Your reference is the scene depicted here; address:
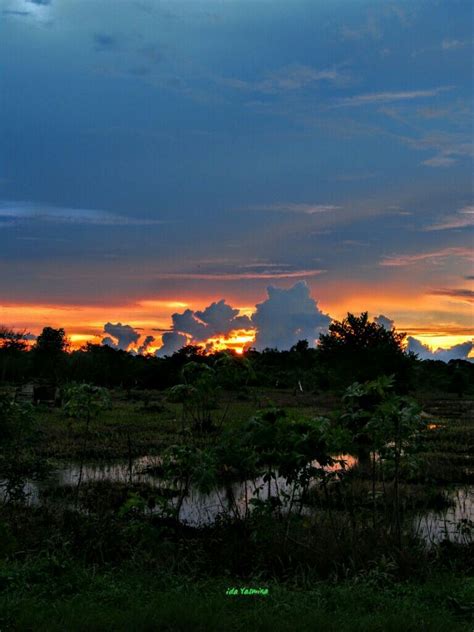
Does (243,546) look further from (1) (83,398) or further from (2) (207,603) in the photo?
(1) (83,398)

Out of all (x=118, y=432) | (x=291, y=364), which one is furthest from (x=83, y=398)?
(x=291, y=364)

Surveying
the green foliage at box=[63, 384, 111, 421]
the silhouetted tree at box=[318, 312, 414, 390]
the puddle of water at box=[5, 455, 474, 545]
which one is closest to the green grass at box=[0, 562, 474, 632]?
the puddle of water at box=[5, 455, 474, 545]

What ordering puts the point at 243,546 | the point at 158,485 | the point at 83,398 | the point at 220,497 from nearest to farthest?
the point at 243,546 < the point at 83,398 < the point at 220,497 < the point at 158,485

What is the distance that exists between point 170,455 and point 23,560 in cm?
214

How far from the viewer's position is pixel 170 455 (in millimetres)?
7793

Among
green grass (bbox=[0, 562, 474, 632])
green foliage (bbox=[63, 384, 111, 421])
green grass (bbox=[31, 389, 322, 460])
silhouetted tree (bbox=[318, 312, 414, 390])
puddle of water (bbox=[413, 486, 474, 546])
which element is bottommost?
puddle of water (bbox=[413, 486, 474, 546])

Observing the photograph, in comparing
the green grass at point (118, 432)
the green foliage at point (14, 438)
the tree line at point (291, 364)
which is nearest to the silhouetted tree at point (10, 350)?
the tree line at point (291, 364)

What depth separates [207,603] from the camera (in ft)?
18.4

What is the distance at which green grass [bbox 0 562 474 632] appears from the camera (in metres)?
5.29

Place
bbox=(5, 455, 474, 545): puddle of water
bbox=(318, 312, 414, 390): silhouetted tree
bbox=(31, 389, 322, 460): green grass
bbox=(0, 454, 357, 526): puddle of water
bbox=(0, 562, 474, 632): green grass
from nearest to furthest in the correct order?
bbox=(0, 562, 474, 632): green grass, bbox=(5, 455, 474, 545): puddle of water, bbox=(0, 454, 357, 526): puddle of water, bbox=(31, 389, 322, 460): green grass, bbox=(318, 312, 414, 390): silhouetted tree

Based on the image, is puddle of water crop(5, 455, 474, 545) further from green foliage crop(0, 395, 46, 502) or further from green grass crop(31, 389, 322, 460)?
green grass crop(31, 389, 322, 460)

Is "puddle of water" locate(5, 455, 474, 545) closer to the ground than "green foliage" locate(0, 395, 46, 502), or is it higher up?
closer to the ground

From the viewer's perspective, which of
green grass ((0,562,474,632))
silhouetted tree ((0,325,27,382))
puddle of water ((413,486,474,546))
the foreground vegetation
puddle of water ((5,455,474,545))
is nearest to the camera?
green grass ((0,562,474,632))

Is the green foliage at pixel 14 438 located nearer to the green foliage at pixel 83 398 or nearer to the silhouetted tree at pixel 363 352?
the green foliage at pixel 83 398
